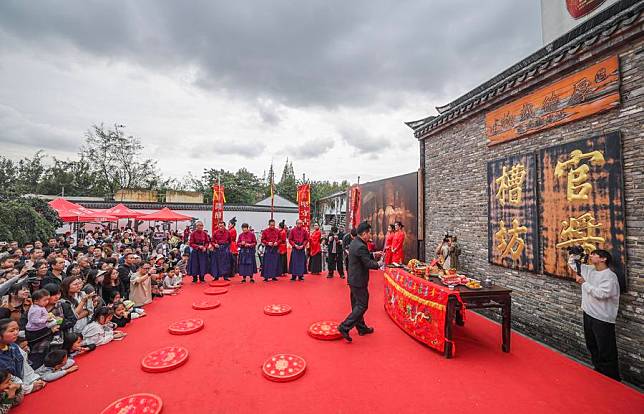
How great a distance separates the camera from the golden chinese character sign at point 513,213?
14.6ft

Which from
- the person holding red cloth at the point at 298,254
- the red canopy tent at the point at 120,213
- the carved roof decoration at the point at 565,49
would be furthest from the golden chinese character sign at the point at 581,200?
the red canopy tent at the point at 120,213

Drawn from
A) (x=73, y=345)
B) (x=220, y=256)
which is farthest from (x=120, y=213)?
(x=73, y=345)

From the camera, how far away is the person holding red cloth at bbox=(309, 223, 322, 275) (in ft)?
27.9

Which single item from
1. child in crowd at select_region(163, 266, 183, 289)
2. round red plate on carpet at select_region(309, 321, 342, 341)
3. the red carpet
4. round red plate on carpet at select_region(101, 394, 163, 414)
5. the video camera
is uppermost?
the video camera

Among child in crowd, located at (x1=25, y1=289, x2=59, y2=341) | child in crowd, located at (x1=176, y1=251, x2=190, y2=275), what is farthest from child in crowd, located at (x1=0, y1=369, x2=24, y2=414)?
child in crowd, located at (x1=176, y1=251, x2=190, y2=275)

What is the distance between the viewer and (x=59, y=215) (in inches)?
359

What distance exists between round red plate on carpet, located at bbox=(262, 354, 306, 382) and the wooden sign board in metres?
4.62

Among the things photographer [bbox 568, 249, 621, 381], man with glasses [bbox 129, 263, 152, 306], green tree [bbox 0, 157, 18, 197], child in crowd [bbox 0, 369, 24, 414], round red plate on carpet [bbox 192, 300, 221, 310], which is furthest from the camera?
green tree [bbox 0, 157, 18, 197]

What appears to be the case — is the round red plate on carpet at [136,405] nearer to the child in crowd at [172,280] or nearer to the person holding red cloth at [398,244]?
the child in crowd at [172,280]

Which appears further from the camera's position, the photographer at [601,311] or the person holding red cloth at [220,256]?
the person holding red cloth at [220,256]

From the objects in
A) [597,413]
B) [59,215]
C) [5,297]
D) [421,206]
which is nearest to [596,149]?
[597,413]

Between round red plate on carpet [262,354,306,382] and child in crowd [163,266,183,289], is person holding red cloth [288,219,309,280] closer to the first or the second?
child in crowd [163,266,183,289]

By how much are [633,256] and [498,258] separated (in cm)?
195

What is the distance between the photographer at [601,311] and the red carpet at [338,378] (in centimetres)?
21
